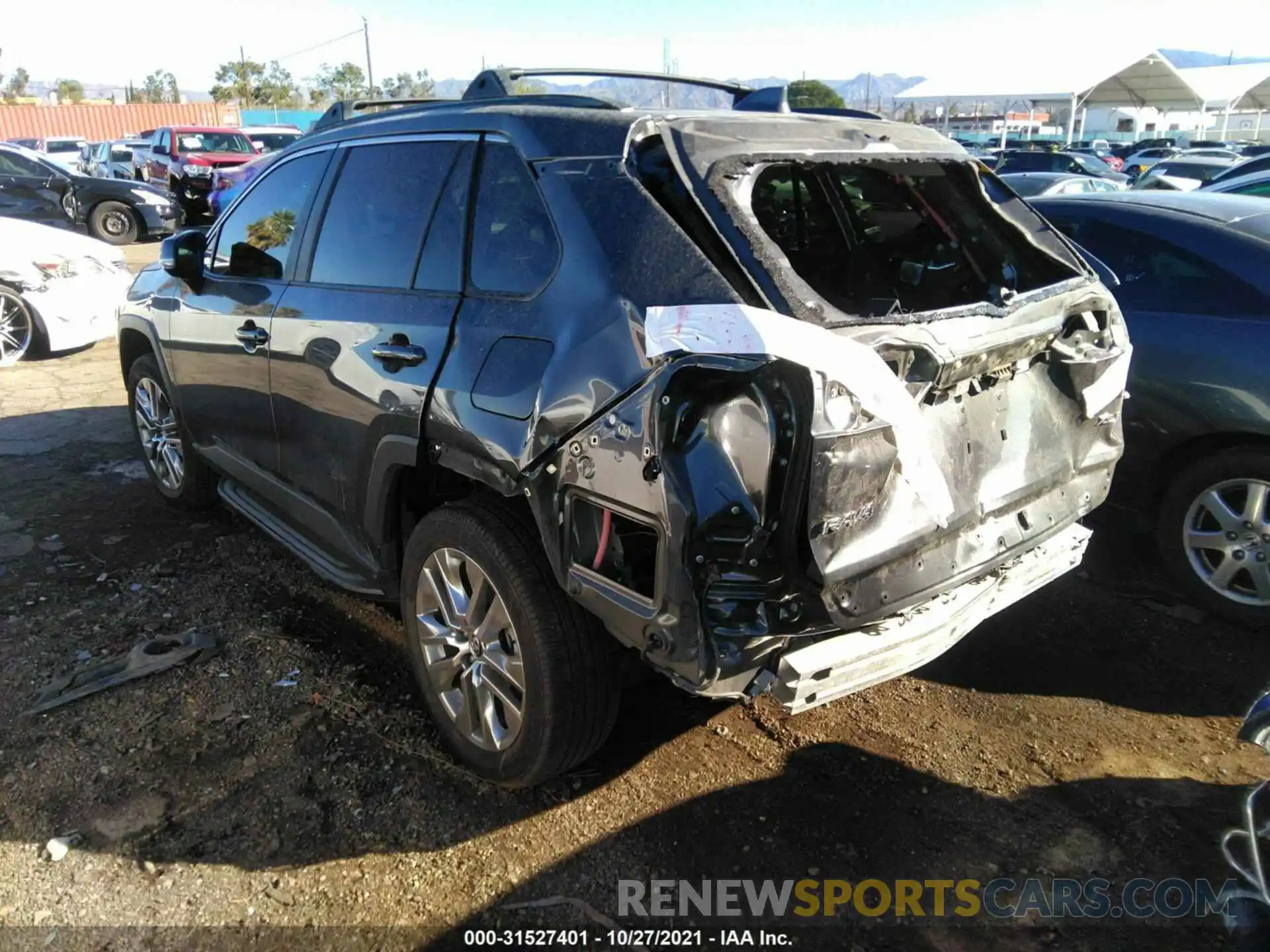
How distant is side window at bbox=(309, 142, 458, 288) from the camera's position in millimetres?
3043

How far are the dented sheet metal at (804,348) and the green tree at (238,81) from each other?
230 feet

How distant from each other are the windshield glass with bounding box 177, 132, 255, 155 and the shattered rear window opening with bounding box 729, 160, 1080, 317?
2101cm

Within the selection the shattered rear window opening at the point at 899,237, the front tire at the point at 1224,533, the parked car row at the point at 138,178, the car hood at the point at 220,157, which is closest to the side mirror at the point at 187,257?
the shattered rear window opening at the point at 899,237

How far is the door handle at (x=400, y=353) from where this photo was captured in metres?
2.81

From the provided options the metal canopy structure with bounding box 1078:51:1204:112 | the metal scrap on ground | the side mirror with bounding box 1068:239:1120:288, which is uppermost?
the metal canopy structure with bounding box 1078:51:1204:112

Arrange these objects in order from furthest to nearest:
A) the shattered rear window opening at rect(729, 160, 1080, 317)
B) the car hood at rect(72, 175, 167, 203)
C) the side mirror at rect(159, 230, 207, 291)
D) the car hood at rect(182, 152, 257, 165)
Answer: the car hood at rect(182, 152, 257, 165)
the car hood at rect(72, 175, 167, 203)
the side mirror at rect(159, 230, 207, 291)
the shattered rear window opening at rect(729, 160, 1080, 317)

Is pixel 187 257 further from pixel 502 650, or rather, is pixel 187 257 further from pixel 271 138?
pixel 271 138

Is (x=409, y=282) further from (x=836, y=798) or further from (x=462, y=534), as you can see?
(x=836, y=798)

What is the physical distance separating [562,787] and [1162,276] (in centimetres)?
328

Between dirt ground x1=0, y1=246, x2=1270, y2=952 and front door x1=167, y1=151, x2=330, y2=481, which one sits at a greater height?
front door x1=167, y1=151, x2=330, y2=481

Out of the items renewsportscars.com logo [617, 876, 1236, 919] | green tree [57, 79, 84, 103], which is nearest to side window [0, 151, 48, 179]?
renewsportscars.com logo [617, 876, 1236, 919]

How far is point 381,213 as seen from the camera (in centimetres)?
324

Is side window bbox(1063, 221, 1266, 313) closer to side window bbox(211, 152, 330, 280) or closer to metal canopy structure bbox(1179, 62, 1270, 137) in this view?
side window bbox(211, 152, 330, 280)

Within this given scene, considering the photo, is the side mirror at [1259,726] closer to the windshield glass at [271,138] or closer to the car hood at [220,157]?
the car hood at [220,157]
